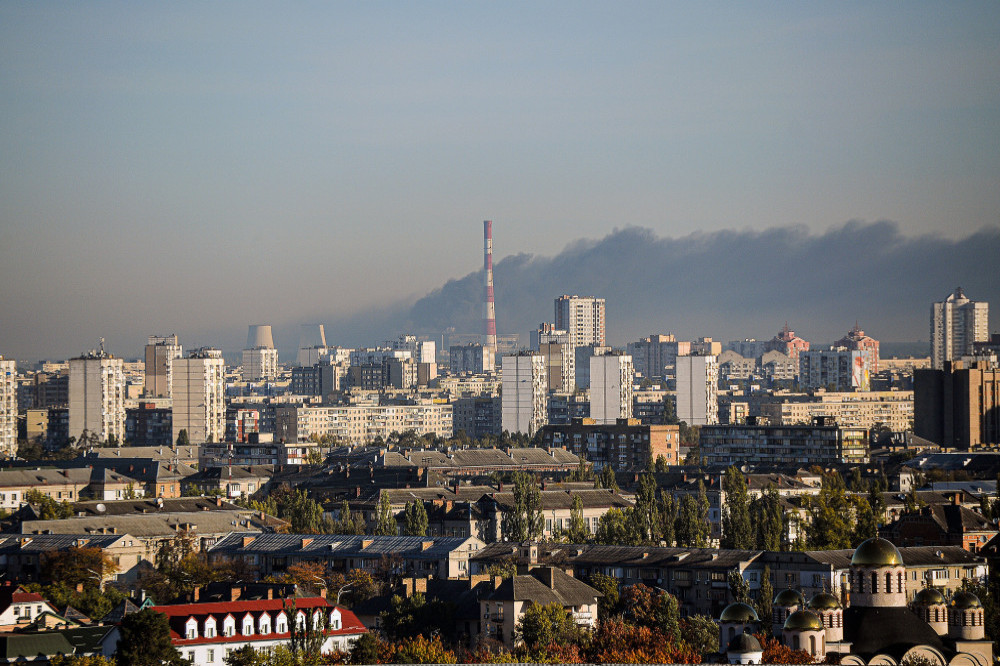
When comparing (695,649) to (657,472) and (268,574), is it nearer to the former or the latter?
(268,574)

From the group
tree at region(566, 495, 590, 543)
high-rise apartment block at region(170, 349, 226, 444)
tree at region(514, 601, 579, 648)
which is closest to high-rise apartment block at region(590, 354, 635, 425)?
high-rise apartment block at region(170, 349, 226, 444)

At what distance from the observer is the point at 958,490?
68.8 m

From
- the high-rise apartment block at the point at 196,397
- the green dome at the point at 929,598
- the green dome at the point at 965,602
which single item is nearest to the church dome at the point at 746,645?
the green dome at the point at 929,598

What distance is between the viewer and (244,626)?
4125 centimetres

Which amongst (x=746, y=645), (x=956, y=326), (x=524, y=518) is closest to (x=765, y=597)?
(x=746, y=645)

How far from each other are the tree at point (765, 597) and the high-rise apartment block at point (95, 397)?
76.4 metres

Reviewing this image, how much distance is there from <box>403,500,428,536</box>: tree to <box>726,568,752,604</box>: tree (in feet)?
51.3

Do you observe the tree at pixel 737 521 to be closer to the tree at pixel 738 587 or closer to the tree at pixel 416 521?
the tree at pixel 738 587

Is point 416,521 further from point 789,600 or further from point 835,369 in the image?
point 835,369

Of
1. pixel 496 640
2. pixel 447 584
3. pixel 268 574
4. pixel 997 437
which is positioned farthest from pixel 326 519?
pixel 997 437

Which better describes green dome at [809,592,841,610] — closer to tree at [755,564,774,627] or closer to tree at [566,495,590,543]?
tree at [755,564,774,627]

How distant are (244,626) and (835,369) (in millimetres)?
133567

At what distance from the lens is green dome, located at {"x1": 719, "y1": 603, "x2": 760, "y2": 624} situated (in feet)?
129

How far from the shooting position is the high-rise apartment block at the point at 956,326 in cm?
18262
